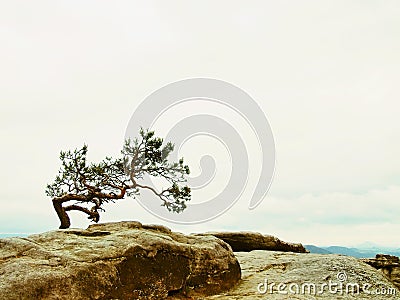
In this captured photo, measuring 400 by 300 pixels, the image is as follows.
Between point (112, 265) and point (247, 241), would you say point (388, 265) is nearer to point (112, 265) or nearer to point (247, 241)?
point (247, 241)

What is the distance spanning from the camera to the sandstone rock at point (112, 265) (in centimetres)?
775

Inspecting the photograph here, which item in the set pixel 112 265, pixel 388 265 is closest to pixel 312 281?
pixel 112 265

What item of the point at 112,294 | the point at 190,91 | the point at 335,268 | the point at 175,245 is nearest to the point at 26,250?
the point at 112,294

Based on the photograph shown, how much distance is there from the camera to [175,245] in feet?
32.6

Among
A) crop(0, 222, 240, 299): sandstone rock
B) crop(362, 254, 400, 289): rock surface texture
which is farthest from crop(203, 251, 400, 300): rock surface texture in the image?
crop(362, 254, 400, 289): rock surface texture

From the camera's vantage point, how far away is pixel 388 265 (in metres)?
16.2

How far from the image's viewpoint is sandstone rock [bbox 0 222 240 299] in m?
7.75

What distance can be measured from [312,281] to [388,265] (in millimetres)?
7435

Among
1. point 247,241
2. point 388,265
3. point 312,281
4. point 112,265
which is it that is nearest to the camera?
point 112,265

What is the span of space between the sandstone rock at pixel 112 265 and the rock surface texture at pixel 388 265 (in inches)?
308

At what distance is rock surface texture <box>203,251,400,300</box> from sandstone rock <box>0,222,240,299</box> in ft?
2.33

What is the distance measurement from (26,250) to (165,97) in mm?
8154

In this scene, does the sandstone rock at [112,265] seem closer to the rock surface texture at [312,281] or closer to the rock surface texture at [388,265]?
the rock surface texture at [312,281]

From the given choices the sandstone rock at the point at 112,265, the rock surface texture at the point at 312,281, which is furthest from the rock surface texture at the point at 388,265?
the sandstone rock at the point at 112,265
